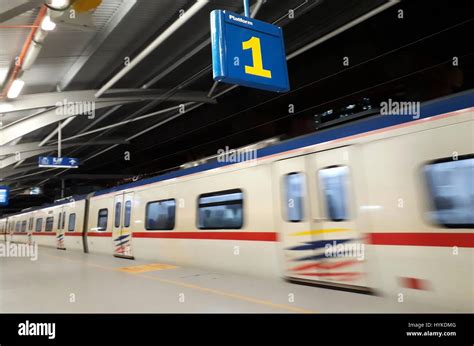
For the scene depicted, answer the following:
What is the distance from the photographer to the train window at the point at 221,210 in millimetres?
7055

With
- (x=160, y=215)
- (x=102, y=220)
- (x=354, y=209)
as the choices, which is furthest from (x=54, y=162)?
(x=354, y=209)

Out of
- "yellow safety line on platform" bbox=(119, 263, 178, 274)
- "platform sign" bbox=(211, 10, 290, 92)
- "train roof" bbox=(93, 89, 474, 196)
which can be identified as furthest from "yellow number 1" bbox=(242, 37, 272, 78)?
"yellow safety line on platform" bbox=(119, 263, 178, 274)

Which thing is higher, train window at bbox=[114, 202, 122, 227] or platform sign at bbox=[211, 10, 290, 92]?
platform sign at bbox=[211, 10, 290, 92]

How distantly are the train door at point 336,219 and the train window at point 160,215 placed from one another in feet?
13.9

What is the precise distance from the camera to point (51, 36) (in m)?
7.65

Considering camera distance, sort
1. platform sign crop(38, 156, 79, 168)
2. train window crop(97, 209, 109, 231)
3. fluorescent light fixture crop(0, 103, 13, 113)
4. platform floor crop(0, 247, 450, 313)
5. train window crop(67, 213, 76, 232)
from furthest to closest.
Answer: train window crop(67, 213, 76, 232), platform sign crop(38, 156, 79, 168), train window crop(97, 209, 109, 231), fluorescent light fixture crop(0, 103, 13, 113), platform floor crop(0, 247, 450, 313)

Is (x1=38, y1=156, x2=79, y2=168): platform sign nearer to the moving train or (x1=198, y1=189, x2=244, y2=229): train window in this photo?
the moving train

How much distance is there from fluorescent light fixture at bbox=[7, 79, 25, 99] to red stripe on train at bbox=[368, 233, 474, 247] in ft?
28.5

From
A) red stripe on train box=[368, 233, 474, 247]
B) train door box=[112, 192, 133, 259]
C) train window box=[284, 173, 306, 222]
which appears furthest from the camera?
train door box=[112, 192, 133, 259]

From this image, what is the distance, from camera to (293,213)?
5895 millimetres

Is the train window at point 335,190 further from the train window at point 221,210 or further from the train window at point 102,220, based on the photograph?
the train window at point 102,220

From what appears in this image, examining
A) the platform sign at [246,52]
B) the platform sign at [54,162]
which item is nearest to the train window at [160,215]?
the platform sign at [246,52]

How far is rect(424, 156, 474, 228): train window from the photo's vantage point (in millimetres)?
3904

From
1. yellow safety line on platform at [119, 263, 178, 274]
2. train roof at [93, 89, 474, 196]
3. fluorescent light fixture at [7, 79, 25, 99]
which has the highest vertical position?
fluorescent light fixture at [7, 79, 25, 99]
